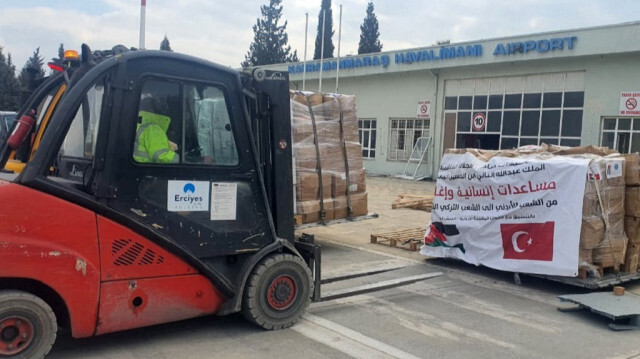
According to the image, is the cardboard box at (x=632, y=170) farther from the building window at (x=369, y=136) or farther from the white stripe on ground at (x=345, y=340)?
the building window at (x=369, y=136)

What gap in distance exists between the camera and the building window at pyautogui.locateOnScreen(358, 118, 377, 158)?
30.6m

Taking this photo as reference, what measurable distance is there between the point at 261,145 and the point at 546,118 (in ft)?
67.1

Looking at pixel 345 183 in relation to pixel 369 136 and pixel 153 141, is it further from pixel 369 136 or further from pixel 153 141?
pixel 369 136

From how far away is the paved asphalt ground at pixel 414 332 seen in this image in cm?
453

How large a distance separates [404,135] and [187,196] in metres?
25.3

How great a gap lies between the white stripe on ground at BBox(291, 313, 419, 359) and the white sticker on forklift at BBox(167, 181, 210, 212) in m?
1.55

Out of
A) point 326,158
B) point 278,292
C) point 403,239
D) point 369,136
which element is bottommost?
point 403,239

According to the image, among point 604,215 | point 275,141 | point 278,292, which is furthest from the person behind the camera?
point 604,215

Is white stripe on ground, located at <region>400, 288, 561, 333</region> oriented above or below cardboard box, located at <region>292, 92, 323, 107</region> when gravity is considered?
below

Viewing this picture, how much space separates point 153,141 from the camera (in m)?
4.25

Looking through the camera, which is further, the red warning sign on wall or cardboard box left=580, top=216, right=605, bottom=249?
the red warning sign on wall

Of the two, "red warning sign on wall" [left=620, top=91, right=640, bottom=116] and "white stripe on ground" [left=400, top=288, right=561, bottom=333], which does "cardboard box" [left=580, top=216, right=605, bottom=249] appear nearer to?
"white stripe on ground" [left=400, top=288, right=561, bottom=333]

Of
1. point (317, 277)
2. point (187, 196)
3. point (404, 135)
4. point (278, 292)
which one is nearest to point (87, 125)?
point (187, 196)

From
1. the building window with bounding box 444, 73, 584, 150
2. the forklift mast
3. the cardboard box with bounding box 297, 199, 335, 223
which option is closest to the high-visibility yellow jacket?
the forklift mast
